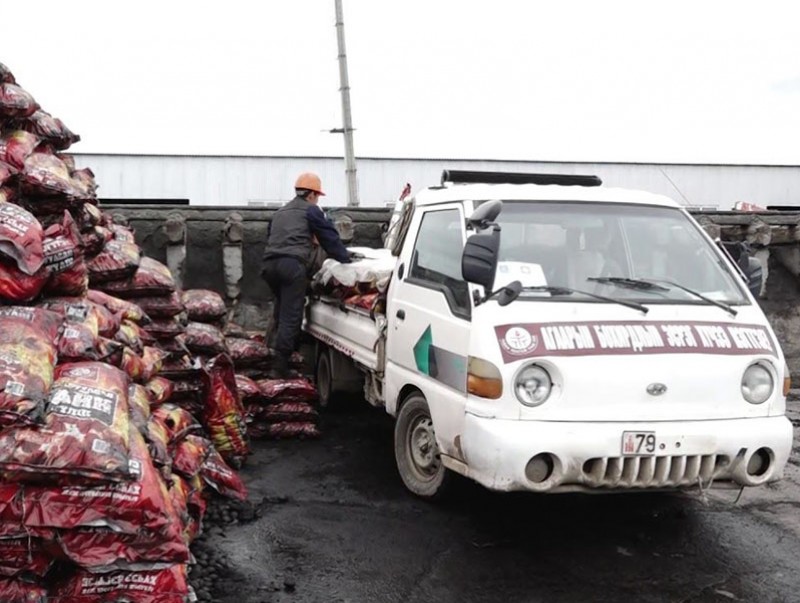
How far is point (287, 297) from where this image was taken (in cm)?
787

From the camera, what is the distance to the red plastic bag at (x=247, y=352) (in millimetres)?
7391

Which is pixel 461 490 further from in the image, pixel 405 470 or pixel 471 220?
pixel 471 220

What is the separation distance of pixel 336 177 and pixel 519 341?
18.6 metres

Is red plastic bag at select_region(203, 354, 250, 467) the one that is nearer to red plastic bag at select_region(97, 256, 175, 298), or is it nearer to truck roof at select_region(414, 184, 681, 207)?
red plastic bag at select_region(97, 256, 175, 298)

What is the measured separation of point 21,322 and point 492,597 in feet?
8.64

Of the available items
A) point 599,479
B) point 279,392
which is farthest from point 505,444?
point 279,392

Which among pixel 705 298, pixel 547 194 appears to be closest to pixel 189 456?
pixel 547 194

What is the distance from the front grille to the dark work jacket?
4.09 metres

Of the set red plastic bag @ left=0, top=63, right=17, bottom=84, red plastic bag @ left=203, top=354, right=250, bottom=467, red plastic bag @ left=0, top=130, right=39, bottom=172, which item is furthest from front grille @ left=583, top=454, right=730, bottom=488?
red plastic bag @ left=0, top=63, right=17, bottom=84

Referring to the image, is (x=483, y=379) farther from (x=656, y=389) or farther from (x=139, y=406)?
(x=139, y=406)

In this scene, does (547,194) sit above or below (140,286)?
above

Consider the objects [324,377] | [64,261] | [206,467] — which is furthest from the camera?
[324,377]

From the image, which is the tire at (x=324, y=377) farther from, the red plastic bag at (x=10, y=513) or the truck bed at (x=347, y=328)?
the red plastic bag at (x=10, y=513)

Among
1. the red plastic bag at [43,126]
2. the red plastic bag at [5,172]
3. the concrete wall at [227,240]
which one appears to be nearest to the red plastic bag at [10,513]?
the red plastic bag at [5,172]
